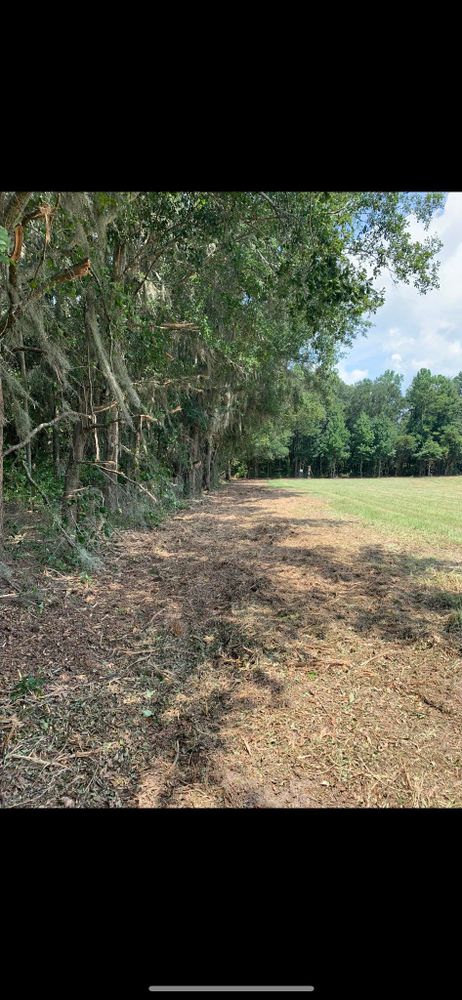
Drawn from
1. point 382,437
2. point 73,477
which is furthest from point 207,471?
point 382,437

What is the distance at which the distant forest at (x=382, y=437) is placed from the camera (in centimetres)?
3444

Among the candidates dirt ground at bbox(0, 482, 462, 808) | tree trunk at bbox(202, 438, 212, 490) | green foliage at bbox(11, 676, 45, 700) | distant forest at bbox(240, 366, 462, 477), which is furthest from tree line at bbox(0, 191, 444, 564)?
distant forest at bbox(240, 366, 462, 477)

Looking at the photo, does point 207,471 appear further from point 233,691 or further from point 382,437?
point 382,437

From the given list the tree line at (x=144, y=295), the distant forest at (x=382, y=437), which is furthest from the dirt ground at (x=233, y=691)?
the distant forest at (x=382, y=437)

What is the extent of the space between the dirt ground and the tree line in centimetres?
121

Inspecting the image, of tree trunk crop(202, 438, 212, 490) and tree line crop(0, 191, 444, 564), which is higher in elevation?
tree line crop(0, 191, 444, 564)

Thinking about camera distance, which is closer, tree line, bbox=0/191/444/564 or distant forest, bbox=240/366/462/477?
tree line, bbox=0/191/444/564

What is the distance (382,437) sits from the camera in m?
39.4

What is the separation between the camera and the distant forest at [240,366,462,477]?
34.4m

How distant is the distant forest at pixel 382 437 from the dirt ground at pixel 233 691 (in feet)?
83.1

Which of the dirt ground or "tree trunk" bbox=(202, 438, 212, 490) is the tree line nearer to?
the dirt ground

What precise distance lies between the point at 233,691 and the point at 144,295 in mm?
5234
